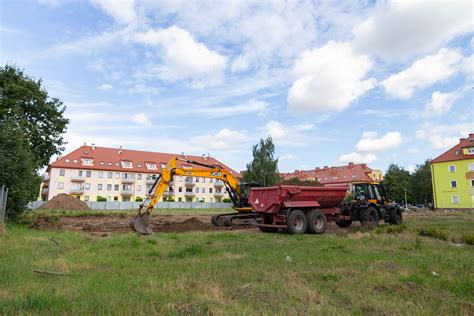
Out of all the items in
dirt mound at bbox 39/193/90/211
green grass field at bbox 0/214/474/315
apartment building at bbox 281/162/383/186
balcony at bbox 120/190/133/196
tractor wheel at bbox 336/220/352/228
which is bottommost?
green grass field at bbox 0/214/474/315

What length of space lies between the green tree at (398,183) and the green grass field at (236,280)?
73412 millimetres

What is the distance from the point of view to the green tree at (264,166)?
194ft

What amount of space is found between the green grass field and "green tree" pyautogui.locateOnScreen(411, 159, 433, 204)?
7850 centimetres

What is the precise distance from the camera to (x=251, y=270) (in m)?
6.71

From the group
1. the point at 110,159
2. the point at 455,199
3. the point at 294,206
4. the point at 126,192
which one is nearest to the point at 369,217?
the point at 294,206

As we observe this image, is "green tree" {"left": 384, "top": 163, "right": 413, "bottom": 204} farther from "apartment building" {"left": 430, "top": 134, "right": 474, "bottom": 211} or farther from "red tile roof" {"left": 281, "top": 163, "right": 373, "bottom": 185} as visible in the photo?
"apartment building" {"left": 430, "top": 134, "right": 474, "bottom": 211}

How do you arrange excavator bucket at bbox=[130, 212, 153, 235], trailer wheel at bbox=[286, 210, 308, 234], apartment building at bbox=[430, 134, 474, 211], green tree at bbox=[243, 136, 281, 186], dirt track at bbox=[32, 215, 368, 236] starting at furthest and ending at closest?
green tree at bbox=[243, 136, 281, 186] → apartment building at bbox=[430, 134, 474, 211] → dirt track at bbox=[32, 215, 368, 236] → trailer wheel at bbox=[286, 210, 308, 234] → excavator bucket at bbox=[130, 212, 153, 235]

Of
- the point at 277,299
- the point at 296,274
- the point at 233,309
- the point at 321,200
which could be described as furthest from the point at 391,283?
the point at 321,200

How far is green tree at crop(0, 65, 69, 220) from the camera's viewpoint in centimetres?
1524

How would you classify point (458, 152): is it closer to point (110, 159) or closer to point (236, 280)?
point (236, 280)

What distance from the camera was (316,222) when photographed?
1527cm

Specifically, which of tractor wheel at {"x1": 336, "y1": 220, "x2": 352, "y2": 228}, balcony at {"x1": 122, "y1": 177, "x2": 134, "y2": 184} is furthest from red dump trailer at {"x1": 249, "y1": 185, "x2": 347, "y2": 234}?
balcony at {"x1": 122, "y1": 177, "x2": 134, "y2": 184}

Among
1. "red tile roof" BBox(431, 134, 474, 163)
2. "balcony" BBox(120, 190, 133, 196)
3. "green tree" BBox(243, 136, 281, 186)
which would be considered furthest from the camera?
"balcony" BBox(120, 190, 133, 196)

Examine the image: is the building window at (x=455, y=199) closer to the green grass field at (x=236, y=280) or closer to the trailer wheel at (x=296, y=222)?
the trailer wheel at (x=296, y=222)
